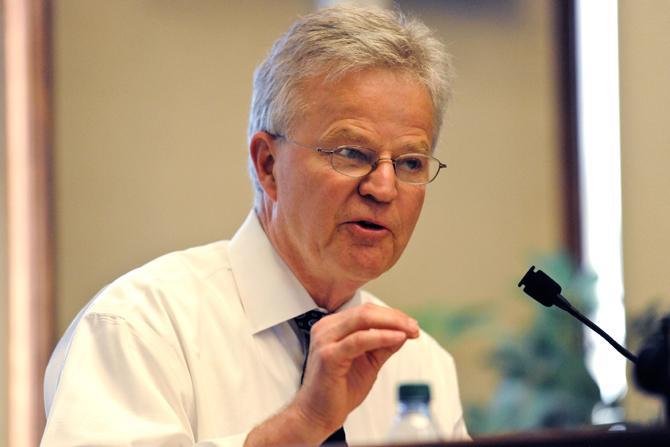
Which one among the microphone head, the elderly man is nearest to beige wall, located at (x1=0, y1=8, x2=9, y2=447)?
the elderly man

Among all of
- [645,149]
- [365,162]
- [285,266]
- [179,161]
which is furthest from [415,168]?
[645,149]

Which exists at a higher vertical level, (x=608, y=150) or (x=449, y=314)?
(x=608, y=150)

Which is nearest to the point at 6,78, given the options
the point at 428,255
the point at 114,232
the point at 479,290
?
the point at 114,232

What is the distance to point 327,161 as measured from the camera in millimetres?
1792

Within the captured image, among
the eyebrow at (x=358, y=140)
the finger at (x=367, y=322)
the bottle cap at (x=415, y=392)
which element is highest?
the eyebrow at (x=358, y=140)

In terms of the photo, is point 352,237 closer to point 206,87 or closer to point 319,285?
point 319,285

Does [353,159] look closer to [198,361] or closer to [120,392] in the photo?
[198,361]

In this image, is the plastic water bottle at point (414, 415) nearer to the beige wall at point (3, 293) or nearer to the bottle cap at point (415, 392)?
the bottle cap at point (415, 392)

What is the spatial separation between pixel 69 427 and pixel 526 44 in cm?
347

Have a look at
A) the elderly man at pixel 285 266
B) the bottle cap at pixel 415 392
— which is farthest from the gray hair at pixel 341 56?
the bottle cap at pixel 415 392

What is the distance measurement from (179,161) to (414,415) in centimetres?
244

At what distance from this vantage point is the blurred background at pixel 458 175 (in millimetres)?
3482

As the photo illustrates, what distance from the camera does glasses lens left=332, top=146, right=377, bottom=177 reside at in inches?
69.9

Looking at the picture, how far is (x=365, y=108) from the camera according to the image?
1776 millimetres
